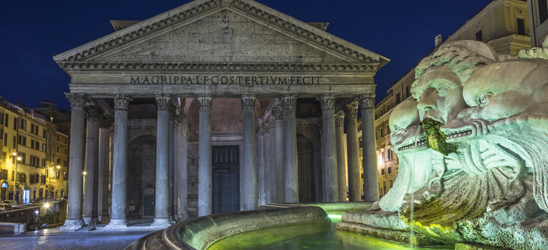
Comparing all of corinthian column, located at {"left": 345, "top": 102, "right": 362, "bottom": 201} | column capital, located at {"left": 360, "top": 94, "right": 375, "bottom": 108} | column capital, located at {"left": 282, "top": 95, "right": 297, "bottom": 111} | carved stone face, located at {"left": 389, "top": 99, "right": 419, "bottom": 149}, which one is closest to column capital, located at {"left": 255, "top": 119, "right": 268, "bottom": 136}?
corinthian column, located at {"left": 345, "top": 102, "right": 362, "bottom": 201}

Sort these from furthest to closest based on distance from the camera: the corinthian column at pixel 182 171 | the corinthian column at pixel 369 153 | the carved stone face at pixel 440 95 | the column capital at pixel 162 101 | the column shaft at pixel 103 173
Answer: the corinthian column at pixel 182 171
the column shaft at pixel 103 173
the corinthian column at pixel 369 153
the column capital at pixel 162 101
the carved stone face at pixel 440 95

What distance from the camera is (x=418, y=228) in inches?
164

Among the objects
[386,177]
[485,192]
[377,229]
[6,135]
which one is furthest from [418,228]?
[6,135]

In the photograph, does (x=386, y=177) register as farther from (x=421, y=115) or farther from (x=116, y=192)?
(x=421, y=115)

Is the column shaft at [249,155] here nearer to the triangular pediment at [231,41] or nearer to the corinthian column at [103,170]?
the triangular pediment at [231,41]

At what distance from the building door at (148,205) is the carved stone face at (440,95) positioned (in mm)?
23364

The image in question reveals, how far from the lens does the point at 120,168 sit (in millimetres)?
19250

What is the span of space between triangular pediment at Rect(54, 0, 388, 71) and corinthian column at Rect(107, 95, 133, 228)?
182 cm

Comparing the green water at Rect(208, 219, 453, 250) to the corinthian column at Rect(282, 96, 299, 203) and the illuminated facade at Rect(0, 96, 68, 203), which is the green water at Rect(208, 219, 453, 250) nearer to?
the corinthian column at Rect(282, 96, 299, 203)

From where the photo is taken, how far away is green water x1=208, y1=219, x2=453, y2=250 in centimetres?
487

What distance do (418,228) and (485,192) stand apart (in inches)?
25.8

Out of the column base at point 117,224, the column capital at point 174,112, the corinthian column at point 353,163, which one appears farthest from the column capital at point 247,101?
the column base at point 117,224

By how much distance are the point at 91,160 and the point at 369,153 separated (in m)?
12.7

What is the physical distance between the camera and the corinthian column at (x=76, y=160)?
62.8 feet
